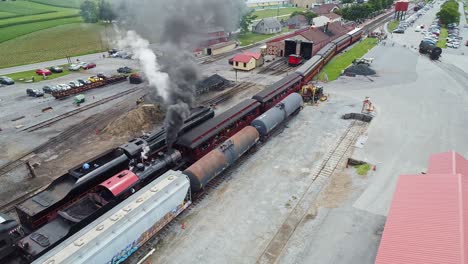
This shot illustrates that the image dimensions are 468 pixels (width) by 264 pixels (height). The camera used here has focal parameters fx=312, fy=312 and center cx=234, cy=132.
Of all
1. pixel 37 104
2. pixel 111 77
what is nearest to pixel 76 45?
pixel 111 77

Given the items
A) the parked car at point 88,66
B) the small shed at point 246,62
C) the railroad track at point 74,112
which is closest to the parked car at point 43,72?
the parked car at point 88,66

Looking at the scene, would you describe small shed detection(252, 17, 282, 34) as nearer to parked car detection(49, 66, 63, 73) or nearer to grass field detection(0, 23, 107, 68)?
grass field detection(0, 23, 107, 68)

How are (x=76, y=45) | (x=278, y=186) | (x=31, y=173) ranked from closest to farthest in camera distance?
(x=278, y=186)
(x=31, y=173)
(x=76, y=45)

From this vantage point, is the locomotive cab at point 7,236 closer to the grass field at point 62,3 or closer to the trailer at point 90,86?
the trailer at point 90,86

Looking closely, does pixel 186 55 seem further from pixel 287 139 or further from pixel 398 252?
pixel 398 252

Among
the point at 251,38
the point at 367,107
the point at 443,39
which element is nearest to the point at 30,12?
the point at 251,38

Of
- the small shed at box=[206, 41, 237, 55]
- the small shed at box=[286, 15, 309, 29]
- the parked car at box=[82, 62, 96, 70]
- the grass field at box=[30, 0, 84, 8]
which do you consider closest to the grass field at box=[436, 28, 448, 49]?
the small shed at box=[286, 15, 309, 29]

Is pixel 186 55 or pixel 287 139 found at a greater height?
pixel 186 55
